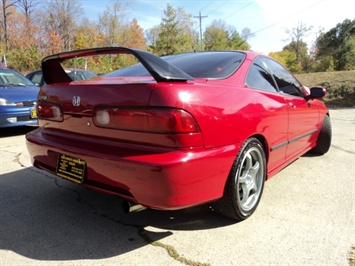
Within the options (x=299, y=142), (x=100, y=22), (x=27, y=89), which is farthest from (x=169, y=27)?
(x=299, y=142)

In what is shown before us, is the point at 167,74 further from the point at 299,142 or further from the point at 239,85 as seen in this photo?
the point at 299,142

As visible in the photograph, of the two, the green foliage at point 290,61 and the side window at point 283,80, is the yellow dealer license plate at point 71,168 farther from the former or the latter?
the green foliage at point 290,61

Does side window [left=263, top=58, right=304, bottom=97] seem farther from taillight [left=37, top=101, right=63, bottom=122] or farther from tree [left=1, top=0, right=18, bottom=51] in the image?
tree [left=1, top=0, right=18, bottom=51]

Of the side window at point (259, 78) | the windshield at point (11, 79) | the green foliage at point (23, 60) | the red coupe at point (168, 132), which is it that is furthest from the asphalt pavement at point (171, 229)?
the green foliage at point (23, 60)

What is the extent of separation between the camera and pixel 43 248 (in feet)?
6.70

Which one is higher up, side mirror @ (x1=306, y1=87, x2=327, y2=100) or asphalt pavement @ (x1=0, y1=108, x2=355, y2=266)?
side mirror @ (x1=306, y1=87, x2=327, y2=100)

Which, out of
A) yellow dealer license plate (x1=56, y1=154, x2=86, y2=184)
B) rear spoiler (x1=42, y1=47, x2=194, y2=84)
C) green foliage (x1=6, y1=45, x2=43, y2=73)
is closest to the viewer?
rear spoiler (x1=42, y1=47, x2=194, y2=84)

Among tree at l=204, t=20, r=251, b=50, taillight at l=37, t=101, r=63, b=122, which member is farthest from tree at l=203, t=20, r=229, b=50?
taillight at l=37, t=101, r=63, b=122

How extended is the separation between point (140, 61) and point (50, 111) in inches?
38.3

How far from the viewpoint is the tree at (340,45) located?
37.1 meters

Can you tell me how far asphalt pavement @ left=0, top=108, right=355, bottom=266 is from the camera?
1959 millimetres

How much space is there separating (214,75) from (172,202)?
1040mm

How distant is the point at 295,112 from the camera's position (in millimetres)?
3178

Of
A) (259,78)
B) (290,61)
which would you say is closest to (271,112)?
(259,78)
